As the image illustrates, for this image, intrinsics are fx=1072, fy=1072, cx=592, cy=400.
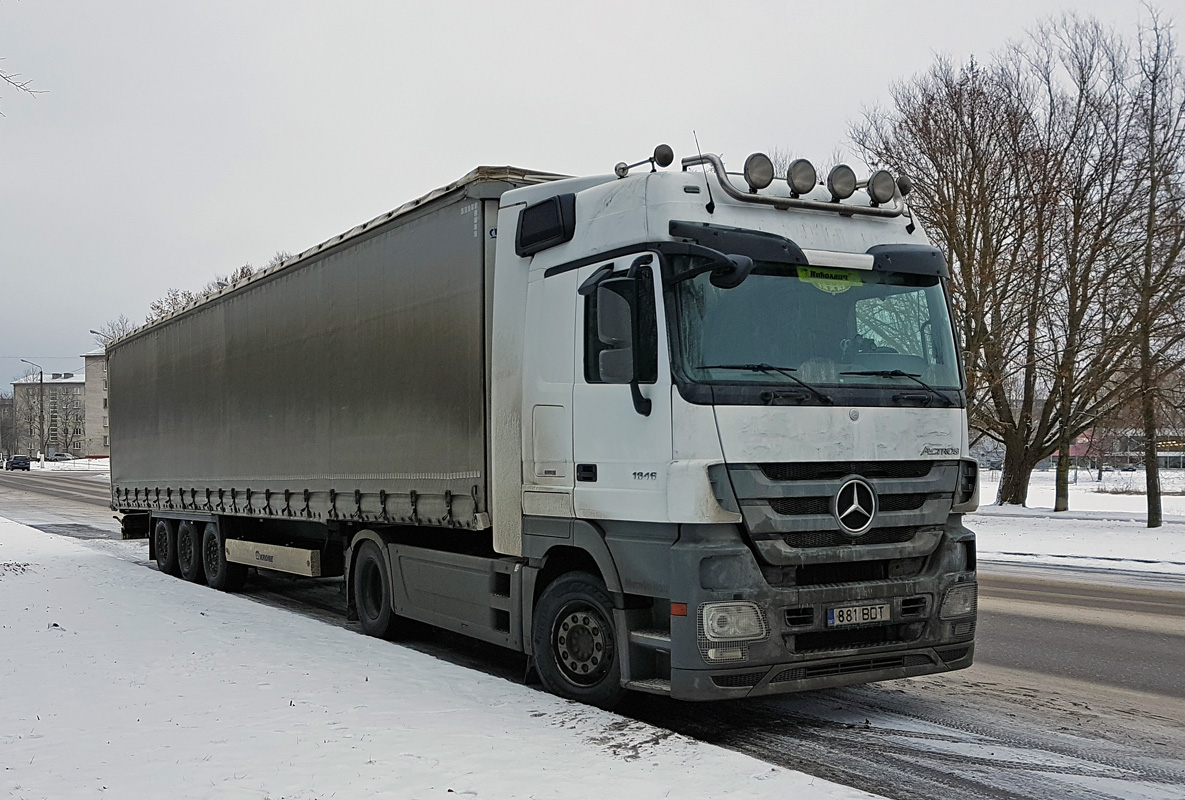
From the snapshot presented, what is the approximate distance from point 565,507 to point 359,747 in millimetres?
2026

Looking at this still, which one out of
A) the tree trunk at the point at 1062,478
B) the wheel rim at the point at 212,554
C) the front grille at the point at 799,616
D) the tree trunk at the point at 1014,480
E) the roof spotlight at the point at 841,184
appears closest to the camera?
the front grille at the point at 799,616

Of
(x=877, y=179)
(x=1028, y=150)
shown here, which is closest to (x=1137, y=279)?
(x=1028, y=150)

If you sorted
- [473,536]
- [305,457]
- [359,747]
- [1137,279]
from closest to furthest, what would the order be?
1. [359,747]
2. [473,536]
3. [305,457]
4. [1137,279]

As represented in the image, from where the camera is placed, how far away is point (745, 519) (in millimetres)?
6023

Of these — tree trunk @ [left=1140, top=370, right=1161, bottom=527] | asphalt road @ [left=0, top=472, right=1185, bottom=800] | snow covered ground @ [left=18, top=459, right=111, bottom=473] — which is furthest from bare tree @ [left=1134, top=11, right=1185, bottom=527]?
snow covered ground @ [left=18, top=459, right=111, bottom=473]

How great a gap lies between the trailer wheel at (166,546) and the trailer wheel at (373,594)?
669 centimetres

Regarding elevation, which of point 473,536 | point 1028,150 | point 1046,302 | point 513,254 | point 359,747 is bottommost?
point 359,747

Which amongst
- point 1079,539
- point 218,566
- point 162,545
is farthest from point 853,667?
point 1079,539

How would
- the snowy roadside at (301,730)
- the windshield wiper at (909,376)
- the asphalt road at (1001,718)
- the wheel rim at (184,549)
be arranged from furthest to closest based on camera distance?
the wheel rim at (184,549) < the windshield wiper at (909,376) < the asphalt road at (1001,718) < the snowy roadside at (301,730)

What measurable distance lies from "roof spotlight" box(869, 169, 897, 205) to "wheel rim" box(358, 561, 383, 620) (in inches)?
218

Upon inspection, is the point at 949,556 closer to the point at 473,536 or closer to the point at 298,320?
the point at 473,536

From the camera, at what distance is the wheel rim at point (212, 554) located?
14109 mm

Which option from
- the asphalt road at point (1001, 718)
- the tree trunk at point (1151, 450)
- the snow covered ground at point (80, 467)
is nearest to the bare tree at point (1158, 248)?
the tree trunk at point (1151, 450)

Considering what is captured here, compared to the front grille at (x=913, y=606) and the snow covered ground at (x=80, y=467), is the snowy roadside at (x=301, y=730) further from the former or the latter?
the snow covered ground at (x=80, y=467)
